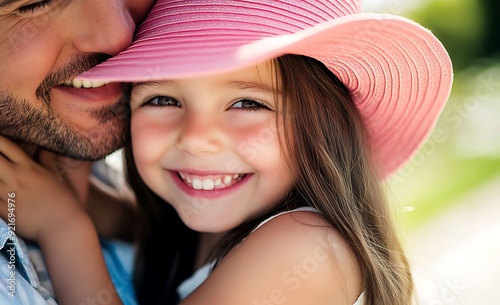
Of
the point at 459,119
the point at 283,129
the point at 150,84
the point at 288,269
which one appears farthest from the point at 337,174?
the point at 459,119

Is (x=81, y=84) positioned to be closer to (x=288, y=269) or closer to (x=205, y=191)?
(x=205, y=191)

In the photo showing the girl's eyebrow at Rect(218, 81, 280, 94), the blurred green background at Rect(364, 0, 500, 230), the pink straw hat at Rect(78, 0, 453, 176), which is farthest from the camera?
the blurred green background at Rect(364, 0, 500, 230)

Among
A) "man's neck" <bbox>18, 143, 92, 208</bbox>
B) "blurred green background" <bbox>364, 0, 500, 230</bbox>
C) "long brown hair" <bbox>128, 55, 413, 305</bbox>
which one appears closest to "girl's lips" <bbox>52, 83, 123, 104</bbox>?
"man's neck" <bbox>18, 143, 92, 208</bbox>

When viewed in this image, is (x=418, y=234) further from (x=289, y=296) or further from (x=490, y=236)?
(x=289, y=296)

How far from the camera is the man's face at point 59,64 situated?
173 cm

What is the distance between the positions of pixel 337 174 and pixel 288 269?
1.01 feet

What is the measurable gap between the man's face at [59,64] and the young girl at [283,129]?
0.25 ft

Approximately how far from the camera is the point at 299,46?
1.51 metres

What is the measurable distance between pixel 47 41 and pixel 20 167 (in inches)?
13.5

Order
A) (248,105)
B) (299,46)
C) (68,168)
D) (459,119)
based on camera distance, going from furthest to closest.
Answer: (459,119), (68,168), (248,105), (299,46)

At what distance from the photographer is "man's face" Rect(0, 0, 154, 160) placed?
5.68 ft

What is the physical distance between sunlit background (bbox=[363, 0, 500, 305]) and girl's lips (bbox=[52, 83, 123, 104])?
84 cm

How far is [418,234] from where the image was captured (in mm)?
3465

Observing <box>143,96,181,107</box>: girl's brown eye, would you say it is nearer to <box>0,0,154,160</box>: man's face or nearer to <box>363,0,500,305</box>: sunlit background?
<box>0,0,154,160</box>: man's face
